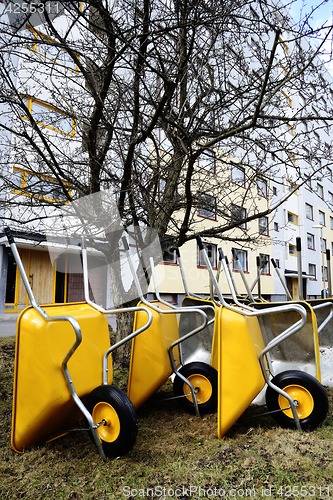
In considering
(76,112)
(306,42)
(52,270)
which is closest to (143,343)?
(76,112)

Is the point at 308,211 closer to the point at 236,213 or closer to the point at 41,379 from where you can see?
the point at 236,213

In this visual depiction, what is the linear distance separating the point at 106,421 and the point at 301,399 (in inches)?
60.5

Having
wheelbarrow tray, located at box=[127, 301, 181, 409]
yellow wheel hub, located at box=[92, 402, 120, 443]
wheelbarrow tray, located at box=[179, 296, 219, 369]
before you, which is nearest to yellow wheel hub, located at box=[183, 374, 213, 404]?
wheelbarrow tray, located at box=[127, 301, 181, 409]

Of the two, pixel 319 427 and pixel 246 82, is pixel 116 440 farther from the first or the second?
pixel 246 82

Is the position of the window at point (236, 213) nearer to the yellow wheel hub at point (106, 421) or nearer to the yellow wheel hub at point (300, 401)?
the yellow wheel hub at point (300, 401)

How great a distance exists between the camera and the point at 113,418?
7.70 feet

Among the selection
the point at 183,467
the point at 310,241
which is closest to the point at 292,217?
the point at 310,241

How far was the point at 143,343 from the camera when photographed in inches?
126

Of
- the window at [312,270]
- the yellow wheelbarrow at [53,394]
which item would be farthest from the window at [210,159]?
the window at [312,270]

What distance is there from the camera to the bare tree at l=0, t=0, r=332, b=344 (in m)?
3.20

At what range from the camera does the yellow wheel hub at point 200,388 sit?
10.7ft

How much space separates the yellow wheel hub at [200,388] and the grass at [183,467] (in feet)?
1.34

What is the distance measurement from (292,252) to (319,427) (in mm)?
21953

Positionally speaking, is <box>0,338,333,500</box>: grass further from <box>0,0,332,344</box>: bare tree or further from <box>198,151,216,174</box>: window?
<box>198,151,216,174</box>: window
